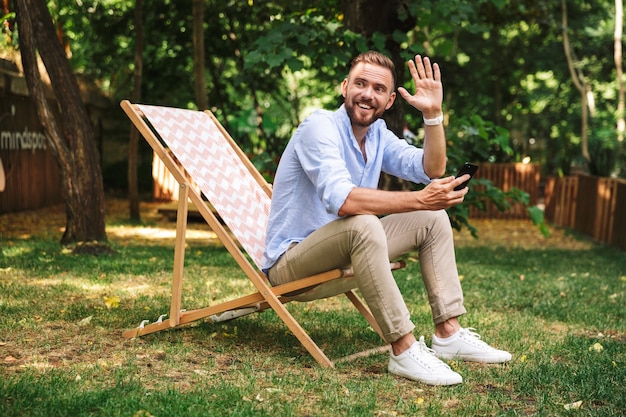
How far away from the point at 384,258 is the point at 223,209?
102 centimetres

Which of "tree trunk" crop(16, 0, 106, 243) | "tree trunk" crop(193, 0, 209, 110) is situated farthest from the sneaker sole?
"tree trunk" crop(193, 0, 209, 110)

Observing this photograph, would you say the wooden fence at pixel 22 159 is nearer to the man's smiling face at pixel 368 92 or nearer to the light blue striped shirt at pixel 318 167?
the light blue striped shirt at pixel 318 167

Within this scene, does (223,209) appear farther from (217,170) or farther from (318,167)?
(318,167)

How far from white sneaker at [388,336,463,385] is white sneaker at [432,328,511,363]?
33cm

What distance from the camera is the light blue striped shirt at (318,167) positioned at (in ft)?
11.6

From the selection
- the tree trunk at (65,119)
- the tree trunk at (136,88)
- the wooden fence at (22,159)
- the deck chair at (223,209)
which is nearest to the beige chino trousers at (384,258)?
the deck chair at (223,209)

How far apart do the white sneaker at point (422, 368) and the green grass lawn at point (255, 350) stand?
49 millimetres

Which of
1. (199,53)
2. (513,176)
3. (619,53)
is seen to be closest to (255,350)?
(199,53)

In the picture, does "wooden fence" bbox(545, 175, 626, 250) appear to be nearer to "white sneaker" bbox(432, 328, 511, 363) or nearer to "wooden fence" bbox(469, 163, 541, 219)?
"wooden fence" bbox(469, 163, 541, 219)

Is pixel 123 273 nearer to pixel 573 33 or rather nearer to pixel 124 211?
pixel 124 211

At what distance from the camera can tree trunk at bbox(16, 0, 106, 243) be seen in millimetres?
6941

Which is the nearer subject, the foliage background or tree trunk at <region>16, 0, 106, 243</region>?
tree trunk at <region>16, 0, 106, 243</region>

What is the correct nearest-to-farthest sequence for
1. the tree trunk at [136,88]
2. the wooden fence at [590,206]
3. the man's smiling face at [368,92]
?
1. the man's smiling face at [368,92]
2. the wooden fence at [590,206]
3. the tree trunk at [136,88]

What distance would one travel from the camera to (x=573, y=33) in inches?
675
